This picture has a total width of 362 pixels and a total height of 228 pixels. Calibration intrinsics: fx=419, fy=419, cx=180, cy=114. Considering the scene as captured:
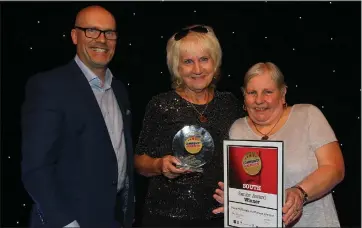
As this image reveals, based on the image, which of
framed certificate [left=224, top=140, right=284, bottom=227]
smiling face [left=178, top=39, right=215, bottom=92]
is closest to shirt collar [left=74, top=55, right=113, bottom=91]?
smiling face [left=178, top=39, right=215, bottom=92]

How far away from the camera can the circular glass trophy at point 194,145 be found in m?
2.05

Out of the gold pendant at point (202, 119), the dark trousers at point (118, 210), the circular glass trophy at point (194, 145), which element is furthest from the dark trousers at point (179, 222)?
the gold pendant at point (202, 119)

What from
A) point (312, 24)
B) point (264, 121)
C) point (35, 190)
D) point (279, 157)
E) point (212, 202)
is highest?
point (312, 24)

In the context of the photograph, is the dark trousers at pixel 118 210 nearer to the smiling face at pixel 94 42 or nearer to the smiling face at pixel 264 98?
the smiling face at pixel 94 42

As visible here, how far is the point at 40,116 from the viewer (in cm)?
170

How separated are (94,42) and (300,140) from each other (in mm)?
1080

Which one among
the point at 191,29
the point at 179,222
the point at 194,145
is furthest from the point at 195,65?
the point at 179,222

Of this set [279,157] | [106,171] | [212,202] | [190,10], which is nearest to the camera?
[279,157]

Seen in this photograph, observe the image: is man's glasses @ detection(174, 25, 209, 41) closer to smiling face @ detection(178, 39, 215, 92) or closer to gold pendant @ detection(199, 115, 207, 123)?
smiling face @ detection(178, 39, 215, 92)

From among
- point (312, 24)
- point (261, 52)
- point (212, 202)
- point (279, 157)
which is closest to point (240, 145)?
point (279, 157)

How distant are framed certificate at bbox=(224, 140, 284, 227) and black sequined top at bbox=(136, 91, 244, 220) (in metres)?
0.34

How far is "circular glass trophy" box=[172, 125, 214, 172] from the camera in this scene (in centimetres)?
205

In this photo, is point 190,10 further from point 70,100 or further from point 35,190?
point 35,190

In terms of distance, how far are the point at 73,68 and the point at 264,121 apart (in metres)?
0.94
